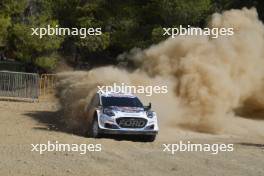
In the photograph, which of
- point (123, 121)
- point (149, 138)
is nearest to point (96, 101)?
point (123, 121)

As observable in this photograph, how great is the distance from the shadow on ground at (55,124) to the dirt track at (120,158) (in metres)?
0.38

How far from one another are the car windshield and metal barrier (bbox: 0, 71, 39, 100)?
1567 cm

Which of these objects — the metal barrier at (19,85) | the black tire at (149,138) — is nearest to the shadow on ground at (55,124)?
the black tire at (149,138)

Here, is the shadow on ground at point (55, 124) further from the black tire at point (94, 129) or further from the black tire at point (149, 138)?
the black tire at point (94, 129)

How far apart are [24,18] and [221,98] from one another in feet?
60.5

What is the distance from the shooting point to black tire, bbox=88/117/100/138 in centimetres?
2244

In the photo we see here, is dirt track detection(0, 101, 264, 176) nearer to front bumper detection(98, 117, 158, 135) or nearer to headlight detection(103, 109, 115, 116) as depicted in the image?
front bumper detection(98, 117, 158, 135)

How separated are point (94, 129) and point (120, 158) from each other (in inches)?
225

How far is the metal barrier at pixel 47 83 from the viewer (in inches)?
1587

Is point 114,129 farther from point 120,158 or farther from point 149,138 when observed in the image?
point 120,158

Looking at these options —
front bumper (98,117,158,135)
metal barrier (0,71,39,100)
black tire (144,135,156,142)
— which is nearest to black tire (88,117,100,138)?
front bumper (98,117,158,135)

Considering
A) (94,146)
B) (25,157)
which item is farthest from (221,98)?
(25,157)

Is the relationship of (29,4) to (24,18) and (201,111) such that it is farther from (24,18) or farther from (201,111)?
(201,111)

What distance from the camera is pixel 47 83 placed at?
40.7 meters
